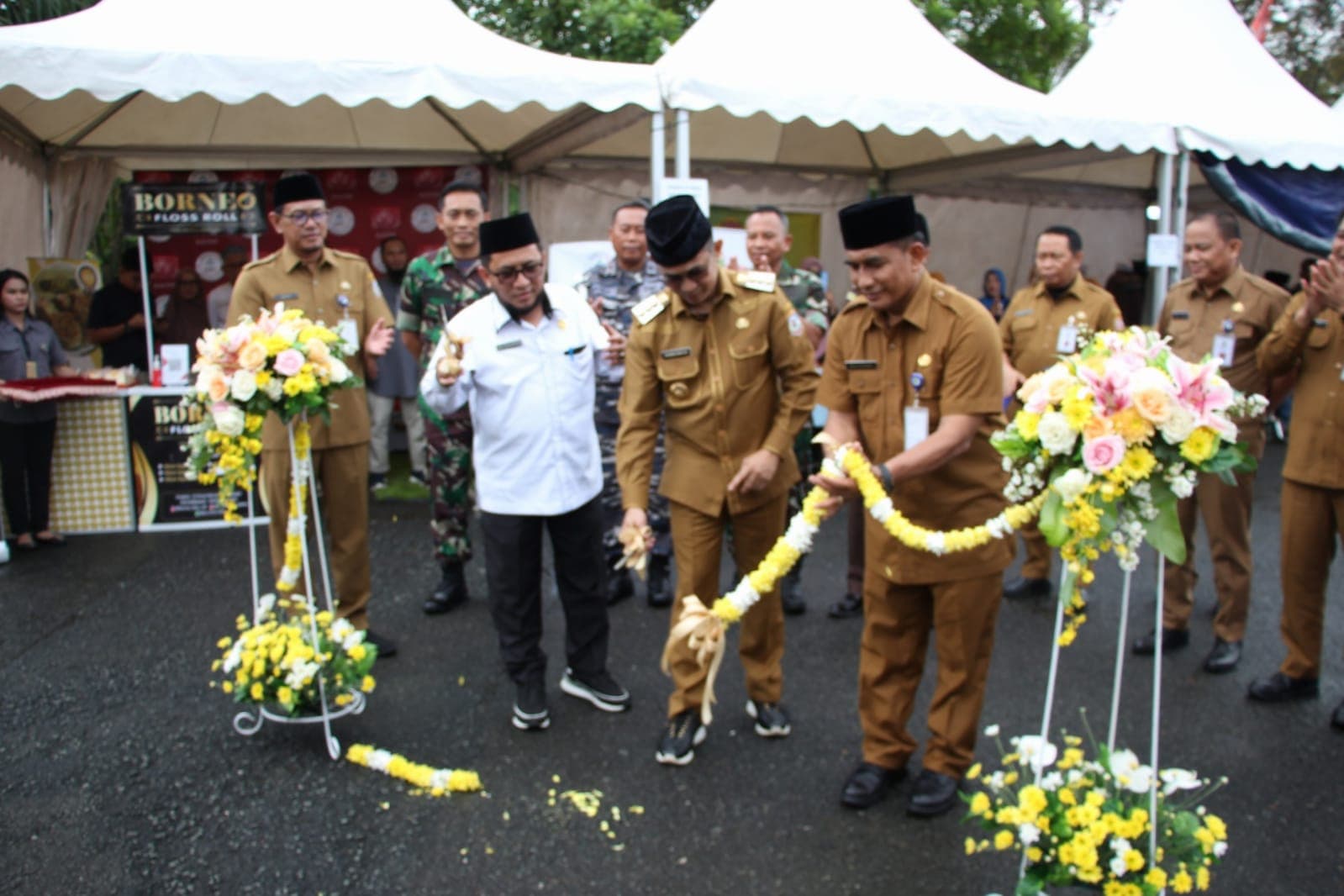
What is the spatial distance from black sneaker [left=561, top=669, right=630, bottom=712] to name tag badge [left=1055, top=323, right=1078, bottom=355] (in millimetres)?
2970

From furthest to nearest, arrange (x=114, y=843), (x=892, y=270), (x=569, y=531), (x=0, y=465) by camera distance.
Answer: (x=0, y=465) → (x=569, y=531) → (x=114, y=843) → (x=892, y=270)

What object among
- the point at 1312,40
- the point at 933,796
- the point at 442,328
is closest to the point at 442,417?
the point at 442,328

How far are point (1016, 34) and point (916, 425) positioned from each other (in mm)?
15346

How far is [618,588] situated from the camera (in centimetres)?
549

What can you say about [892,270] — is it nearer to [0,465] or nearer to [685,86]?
[685,86]

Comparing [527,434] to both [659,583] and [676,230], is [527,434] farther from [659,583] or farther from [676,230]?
[659,583]

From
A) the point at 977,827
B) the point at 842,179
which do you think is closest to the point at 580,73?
the point at 977,827

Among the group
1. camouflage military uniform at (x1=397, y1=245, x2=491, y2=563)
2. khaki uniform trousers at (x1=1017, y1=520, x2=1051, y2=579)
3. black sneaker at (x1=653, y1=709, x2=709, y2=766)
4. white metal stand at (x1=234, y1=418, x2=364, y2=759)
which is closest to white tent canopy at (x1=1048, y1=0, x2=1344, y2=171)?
khaki uniform trousers at (x1=1017, y1=520, x2=1051, y2=579)

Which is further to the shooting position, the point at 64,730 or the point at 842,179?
the point at 842,179

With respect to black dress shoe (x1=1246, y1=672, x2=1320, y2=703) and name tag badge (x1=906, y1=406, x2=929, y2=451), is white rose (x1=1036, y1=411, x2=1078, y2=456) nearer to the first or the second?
name tag badge (x1=906, y1=406, x2=929, y2=451)

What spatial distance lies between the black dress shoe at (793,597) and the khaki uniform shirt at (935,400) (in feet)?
6.92

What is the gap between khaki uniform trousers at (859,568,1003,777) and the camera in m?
3.17

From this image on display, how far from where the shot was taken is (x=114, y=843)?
10.5 ft

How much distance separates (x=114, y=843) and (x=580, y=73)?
14.3ft
